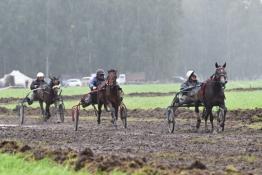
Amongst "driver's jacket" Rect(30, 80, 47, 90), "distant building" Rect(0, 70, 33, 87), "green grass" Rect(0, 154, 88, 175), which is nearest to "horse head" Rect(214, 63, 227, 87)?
"green grass" Rect(0, 154, 88, 175)

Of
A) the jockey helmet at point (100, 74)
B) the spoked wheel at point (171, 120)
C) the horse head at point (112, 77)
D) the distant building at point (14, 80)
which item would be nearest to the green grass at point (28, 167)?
the spoked wheel at point (171, 120)

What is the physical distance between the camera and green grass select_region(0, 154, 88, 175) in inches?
368

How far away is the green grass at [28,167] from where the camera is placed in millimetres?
9341

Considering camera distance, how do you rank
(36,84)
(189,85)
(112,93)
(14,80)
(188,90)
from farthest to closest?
(14,80) → (36,84) → (112,93) → (189,85) → (188,90)

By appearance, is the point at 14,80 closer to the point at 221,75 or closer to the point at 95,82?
the point at 95,82

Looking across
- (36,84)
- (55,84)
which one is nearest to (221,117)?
(55,84)

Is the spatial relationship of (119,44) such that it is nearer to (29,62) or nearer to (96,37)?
(96,37)

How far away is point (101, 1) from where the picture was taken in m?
89.6

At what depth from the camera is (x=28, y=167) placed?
1000 centimetres

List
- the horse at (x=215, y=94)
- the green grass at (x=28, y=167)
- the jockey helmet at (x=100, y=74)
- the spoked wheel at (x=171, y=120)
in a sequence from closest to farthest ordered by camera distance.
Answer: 1. the green grass at (x=28, y=167)
2. the horse at (x=215, y=94)
3. the spoked wheel at (x=171, y=120)
4. the jockey helmet at (x=100, y=74)

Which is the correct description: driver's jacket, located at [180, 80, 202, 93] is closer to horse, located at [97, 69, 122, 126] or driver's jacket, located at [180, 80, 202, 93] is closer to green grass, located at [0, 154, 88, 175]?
horse, located at [97, 69, 122, 126]

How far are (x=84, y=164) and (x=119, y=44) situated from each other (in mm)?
79047

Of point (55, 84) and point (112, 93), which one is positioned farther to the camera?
point (55, 84)

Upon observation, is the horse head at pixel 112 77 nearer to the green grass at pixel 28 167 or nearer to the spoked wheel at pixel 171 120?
the spoked wheel at pixel 171 120
